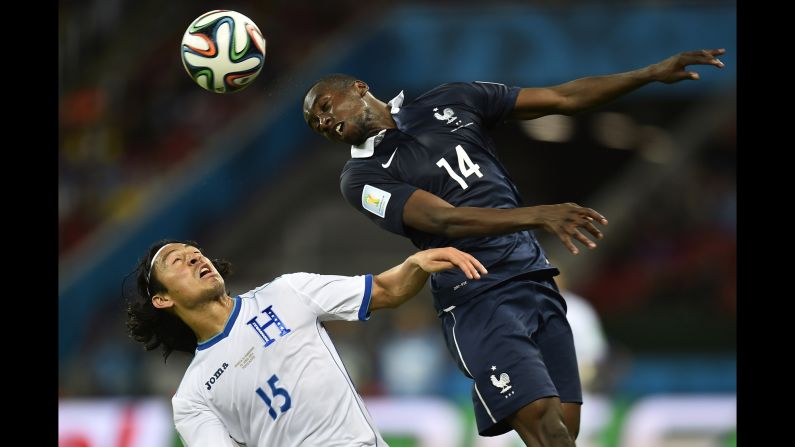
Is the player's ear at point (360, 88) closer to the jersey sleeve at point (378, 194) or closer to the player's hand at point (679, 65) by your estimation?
the jersey sleeve at point (378, 194)

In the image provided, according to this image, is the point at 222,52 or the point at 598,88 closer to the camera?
the point at 598,88

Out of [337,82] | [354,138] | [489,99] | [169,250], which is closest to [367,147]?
[354,138]

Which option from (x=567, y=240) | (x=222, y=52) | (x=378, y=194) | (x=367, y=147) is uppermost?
(x=222, y=52)

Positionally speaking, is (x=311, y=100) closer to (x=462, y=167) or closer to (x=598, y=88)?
(x=462, y=167)

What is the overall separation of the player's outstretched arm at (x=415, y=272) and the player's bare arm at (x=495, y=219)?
0.12 metres

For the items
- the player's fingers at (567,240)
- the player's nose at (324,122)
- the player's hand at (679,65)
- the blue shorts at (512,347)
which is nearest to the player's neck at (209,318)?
the player's nose at (324,122)

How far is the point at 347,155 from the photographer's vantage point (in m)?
13.9

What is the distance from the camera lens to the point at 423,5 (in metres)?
14.1

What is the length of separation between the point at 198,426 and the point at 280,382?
1.33ft

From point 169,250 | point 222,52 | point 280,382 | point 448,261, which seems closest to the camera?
point 448,261

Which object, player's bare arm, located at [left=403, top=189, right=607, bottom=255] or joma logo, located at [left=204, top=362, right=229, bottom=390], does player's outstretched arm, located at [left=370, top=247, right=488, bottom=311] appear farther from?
joma logo, located at [left=204, top=362, right=229, bottom=390]

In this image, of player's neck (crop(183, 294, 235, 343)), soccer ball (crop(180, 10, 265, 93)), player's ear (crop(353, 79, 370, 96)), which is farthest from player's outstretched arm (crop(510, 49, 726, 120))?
player's neck (crop(183, 294, 235, 343))

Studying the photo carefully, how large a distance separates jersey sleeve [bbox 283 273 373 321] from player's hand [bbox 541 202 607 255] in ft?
3.15

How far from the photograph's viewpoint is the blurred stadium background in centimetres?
1198
